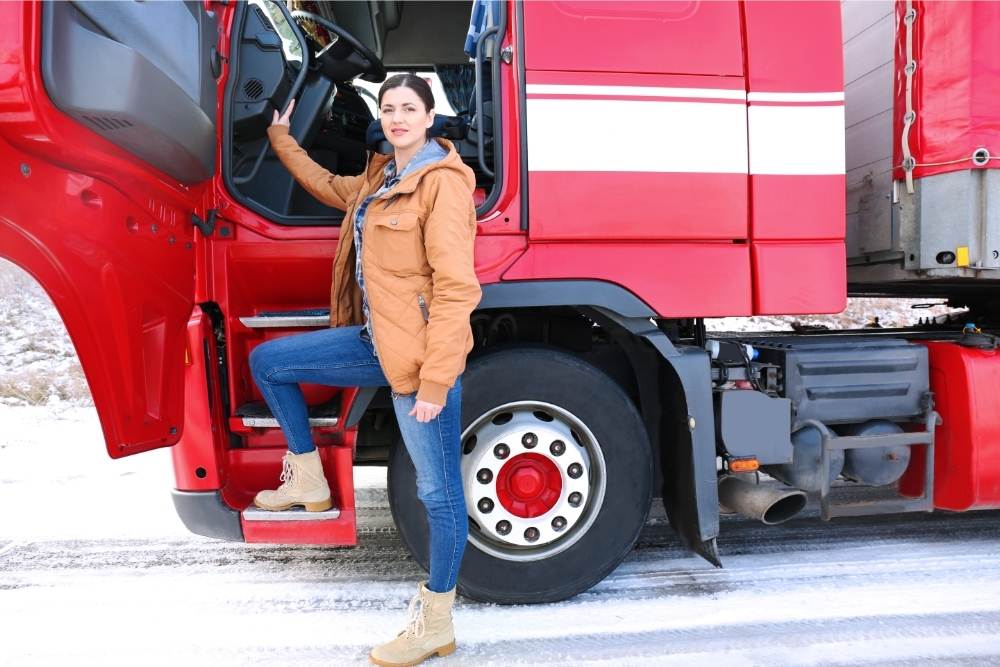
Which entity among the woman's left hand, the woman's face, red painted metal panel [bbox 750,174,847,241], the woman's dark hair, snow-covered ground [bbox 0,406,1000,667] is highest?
the woman's dark hair

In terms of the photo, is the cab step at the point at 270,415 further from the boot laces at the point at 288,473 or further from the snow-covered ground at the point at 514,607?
the snow-covered ground at the point at 514,607

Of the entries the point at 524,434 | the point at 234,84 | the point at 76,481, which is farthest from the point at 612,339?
the point at 76,481

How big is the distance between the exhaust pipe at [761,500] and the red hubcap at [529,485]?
2.74ft

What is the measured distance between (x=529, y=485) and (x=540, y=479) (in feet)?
0.17

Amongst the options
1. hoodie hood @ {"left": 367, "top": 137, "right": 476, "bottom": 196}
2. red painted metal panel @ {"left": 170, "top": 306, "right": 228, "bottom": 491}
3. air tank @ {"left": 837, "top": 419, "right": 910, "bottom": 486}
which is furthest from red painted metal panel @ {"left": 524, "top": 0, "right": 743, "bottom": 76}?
air tank @ {"left": 837, "top": 419, "right": 910, "bottom": 486}

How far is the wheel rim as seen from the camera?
248 centimetres

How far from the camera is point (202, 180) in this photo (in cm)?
237

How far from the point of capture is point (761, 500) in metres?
2.65

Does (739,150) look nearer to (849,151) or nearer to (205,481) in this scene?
(849,151)

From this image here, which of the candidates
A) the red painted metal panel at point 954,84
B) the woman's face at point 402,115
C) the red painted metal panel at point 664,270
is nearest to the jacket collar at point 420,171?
the woman's face at point 402,115

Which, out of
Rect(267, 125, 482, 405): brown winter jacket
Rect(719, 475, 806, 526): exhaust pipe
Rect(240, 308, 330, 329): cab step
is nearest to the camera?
Rect(267, 125, 482, 405): brown winter jacket

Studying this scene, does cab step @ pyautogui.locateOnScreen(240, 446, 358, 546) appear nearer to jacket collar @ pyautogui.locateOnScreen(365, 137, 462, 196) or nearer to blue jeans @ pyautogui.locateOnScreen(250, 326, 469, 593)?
blue jeans @ pyautogui.locateOnScreen(250, 326, 469, 593)

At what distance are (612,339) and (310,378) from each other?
54.8 inches

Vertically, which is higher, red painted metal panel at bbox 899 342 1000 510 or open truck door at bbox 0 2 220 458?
open truck door at bbox 0 2 220 458
